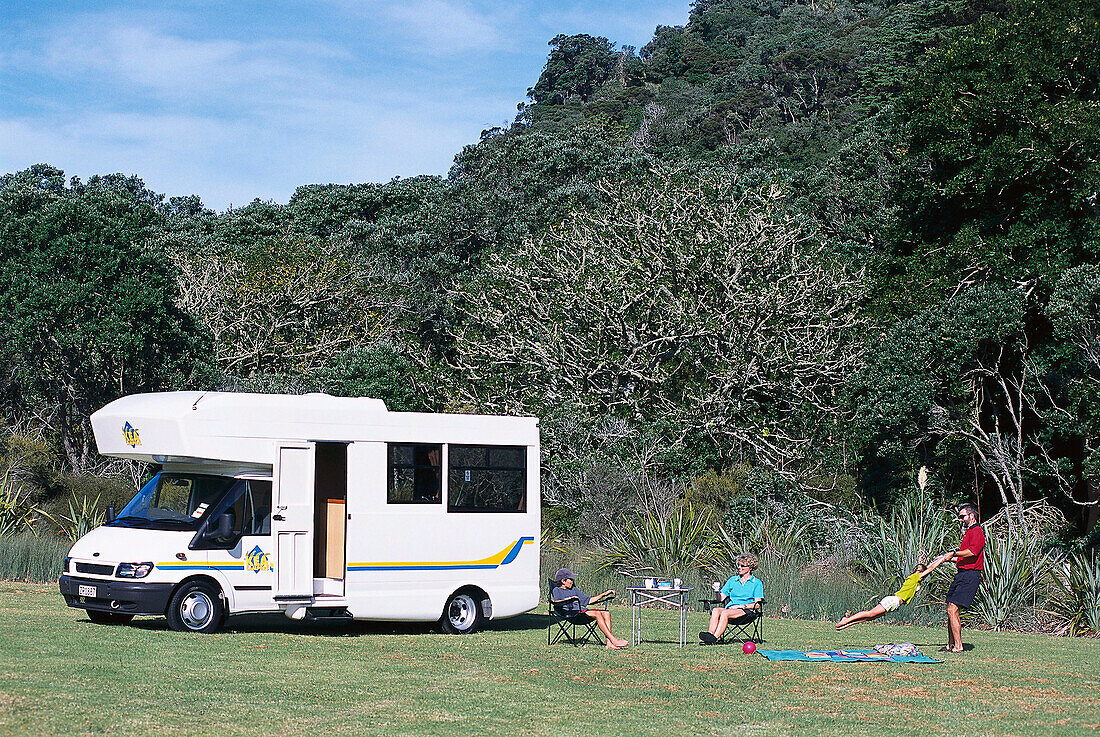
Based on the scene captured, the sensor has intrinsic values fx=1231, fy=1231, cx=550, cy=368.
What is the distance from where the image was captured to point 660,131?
62875mm

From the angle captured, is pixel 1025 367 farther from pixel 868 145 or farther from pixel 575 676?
pixel 575 676

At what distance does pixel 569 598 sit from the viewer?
12719 mm

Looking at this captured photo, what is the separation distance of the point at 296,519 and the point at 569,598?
3059 millimetres

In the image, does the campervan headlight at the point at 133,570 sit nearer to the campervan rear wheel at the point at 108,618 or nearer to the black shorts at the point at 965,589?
the campervan rear wheel at the point at 108,618

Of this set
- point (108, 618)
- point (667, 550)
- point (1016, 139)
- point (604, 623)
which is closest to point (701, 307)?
point (1016, 139)

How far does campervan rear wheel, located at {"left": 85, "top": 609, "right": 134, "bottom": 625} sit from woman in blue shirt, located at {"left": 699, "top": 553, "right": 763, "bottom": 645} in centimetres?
623

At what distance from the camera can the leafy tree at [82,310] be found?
29.5m

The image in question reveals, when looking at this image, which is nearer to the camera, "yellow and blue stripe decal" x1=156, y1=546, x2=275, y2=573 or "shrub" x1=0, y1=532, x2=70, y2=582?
"yellow and blue stripe decal" x1=156, y1=546, x2=275, y2=573

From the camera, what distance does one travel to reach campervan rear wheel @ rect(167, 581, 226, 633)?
41.8ft

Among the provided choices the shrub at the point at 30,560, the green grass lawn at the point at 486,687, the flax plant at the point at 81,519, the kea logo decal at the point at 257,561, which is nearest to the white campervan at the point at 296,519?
the kea logo decal at the point at 257,561

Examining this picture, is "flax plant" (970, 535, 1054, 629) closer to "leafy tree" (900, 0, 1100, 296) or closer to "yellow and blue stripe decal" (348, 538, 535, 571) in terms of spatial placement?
"leafy tree" (900, 0, 1100, 296)

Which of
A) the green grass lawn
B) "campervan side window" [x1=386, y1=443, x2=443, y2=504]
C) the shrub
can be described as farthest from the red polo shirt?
the shrub

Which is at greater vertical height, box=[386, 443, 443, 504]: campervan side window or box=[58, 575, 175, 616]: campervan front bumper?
box=[386, 443, 443, 504]: campervan side window

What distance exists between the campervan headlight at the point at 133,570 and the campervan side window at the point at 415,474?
2.59 metres
